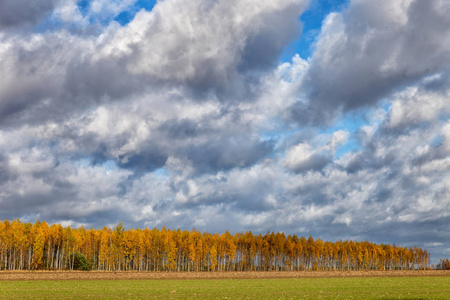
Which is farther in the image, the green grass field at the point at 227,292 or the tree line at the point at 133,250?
the tree line at the point at 133,250

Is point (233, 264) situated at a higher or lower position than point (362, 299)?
lower

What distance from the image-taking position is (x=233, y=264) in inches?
7106

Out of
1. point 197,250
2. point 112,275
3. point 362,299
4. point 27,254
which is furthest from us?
point 197,250

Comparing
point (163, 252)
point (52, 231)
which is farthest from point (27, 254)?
point (163, 252)

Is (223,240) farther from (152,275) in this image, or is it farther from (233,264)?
(152,275)

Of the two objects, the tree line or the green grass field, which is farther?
the tree line

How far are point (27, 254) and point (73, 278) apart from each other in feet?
280

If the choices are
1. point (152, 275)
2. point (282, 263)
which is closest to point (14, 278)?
point (152, 275)

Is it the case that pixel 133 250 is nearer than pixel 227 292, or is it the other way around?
pixel 227 292

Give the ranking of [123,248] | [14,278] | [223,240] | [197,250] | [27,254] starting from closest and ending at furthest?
[14,278]
[27,254]
[123,248]
[197,250]
[223,240]

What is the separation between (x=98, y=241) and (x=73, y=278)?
9223 cm

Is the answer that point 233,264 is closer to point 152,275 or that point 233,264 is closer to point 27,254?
point 27,254

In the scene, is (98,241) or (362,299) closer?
(362,299)

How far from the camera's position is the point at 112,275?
276 ft
